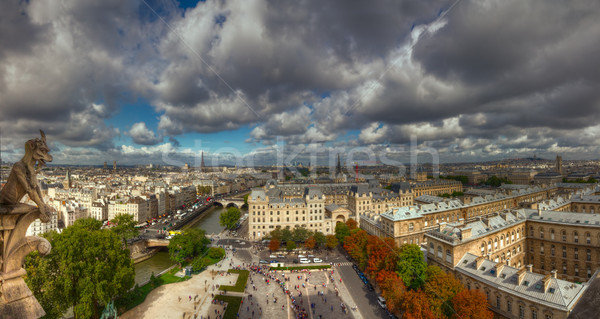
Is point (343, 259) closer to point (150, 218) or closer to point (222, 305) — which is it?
point (222, 305)

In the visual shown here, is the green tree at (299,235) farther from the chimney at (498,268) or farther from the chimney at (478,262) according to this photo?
the chimney at (498,268)

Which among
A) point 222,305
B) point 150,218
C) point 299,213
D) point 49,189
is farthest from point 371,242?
point 49,189

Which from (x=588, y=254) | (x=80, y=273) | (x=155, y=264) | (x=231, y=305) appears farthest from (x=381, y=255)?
(x=155, y=264)

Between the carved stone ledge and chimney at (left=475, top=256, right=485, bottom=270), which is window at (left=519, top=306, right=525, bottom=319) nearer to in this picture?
chimney at (left=475, top=256, right=485, bottom=270)

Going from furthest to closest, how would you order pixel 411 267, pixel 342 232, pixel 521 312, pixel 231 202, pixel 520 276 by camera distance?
1. pixel 231 202
2. pixel 342 232
3. pixel 411 267
4. pixel 520 276
5. pixel 521 312

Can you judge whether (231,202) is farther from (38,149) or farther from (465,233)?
(38,149)

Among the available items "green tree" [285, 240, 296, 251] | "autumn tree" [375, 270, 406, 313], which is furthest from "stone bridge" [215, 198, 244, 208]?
"autumn tree" [375, 270, 406, 313]
